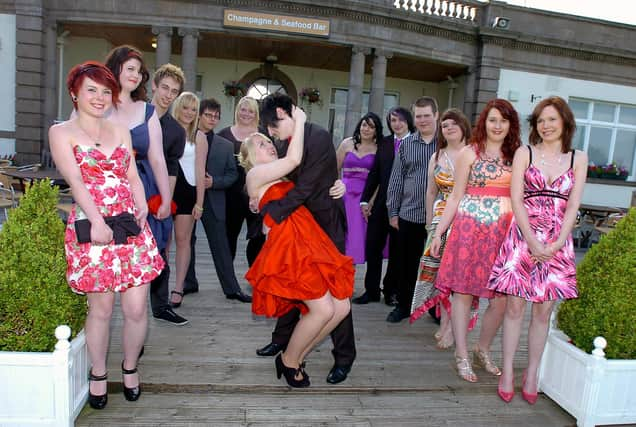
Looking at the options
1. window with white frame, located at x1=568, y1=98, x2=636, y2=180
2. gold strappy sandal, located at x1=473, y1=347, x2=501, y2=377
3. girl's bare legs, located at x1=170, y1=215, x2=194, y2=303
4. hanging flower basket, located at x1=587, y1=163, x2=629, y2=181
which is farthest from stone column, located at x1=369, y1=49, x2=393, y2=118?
gold strappy sandal, located at x1=473, y1=347, x2=501, y2=377

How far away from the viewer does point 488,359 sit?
336 centimetres

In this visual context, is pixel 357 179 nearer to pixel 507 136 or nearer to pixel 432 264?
pixel 432 264

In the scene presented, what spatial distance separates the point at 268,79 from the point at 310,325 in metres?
13.3

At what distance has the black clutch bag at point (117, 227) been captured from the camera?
7.63 ft

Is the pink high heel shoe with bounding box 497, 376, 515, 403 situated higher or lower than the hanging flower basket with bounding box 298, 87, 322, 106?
lower

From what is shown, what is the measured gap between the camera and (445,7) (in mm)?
12992

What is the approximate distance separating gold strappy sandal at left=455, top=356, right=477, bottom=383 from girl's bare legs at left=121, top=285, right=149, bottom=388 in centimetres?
201

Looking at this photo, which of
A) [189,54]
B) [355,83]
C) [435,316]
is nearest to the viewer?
[435,316]

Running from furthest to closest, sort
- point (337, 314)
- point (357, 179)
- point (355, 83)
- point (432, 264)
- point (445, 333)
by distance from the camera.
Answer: point (355, 83)
point (357, 179)
point (445, 333)
point (432, 264)
point (337, 314)

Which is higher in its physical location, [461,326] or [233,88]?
[233,88]

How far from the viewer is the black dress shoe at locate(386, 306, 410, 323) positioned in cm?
420

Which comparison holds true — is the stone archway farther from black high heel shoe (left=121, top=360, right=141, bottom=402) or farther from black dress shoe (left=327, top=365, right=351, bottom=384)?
black high heel shoe (left=121, top=360, right=141, bottom=402)

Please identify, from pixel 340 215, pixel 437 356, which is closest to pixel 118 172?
pixel 340 215

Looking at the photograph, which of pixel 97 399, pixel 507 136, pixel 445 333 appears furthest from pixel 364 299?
pixel 97 399
